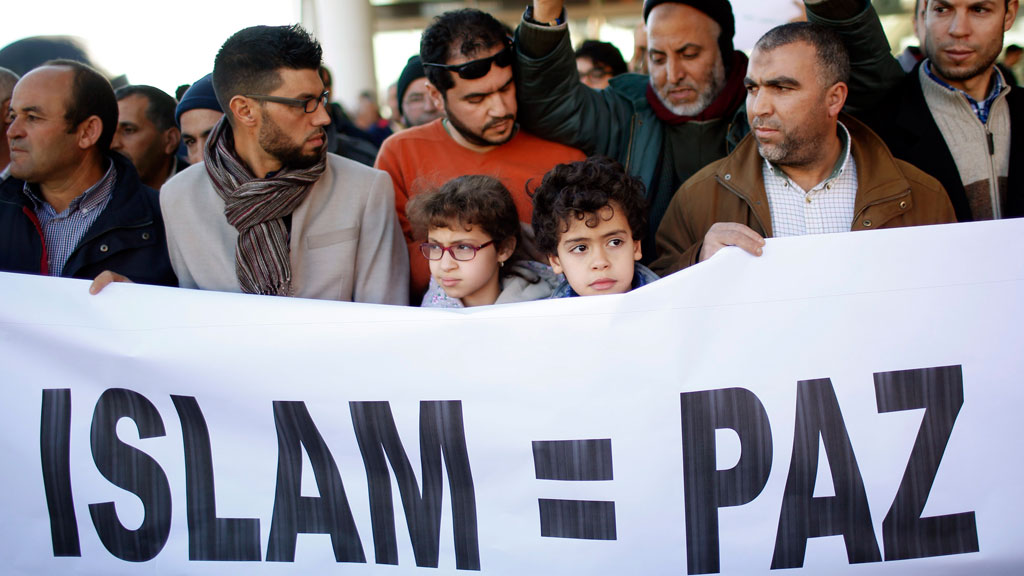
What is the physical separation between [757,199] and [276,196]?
1711 mm

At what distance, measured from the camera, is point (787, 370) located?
2352mm

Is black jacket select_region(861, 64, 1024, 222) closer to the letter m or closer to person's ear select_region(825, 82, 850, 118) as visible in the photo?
person's ear select_region(825, 82, 850, 118)

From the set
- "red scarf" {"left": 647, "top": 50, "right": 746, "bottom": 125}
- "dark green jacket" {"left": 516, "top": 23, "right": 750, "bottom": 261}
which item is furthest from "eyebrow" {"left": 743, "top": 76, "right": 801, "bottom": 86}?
"red scarf" {"left": 647, "top": 50, "right": 746, "bottom": 125}

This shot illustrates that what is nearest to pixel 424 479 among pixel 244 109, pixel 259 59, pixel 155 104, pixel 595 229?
pixel 595 229

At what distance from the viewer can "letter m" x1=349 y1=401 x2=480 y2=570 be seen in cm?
239

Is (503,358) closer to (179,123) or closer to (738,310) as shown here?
(738,310)

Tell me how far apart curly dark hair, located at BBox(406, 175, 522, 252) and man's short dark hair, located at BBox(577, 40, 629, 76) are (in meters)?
2.82

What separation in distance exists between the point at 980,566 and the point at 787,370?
2.39 feet

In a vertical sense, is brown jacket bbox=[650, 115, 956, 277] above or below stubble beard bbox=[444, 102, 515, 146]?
below

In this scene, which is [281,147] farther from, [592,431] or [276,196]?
[592,431]

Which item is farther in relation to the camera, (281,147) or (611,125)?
(611,125)

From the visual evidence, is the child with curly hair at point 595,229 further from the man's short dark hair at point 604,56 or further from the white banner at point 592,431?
the man's short dark hair at point 604,56

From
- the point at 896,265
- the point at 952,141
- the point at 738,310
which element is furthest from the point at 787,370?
the point at 952,141

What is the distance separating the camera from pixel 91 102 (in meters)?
3.30
